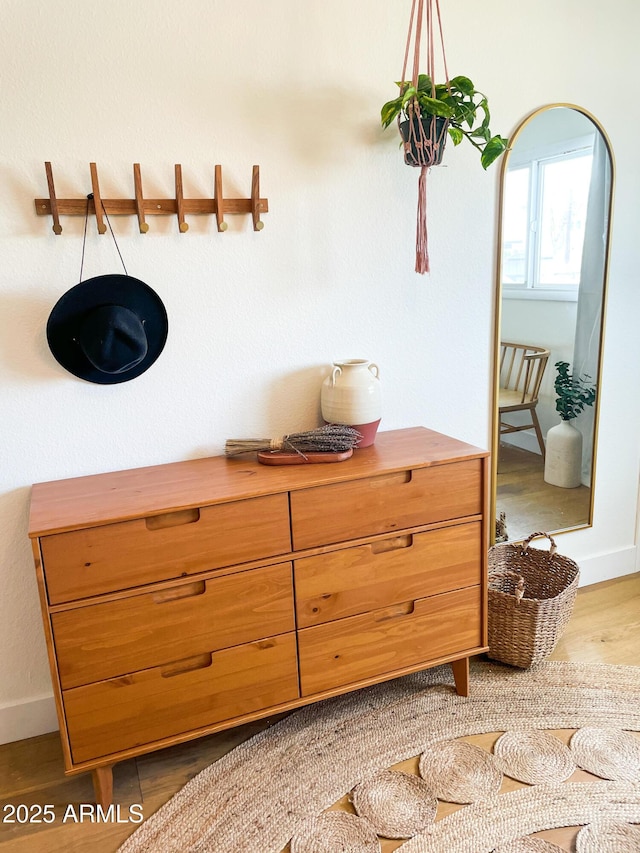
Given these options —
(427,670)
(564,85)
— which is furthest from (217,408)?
(564,85)

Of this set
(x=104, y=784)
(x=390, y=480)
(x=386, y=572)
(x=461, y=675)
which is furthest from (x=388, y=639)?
(x=104, y=784)

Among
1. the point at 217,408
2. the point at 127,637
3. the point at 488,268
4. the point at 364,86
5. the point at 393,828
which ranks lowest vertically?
the point at 393,828

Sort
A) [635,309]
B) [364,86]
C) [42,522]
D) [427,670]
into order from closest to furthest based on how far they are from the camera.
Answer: [42,522]
[364,86]
[427,670]
[635,309]

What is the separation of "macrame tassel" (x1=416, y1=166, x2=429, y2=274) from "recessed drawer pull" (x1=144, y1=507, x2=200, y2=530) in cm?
100

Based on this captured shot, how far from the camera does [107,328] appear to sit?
170cm

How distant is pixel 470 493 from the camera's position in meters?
1.94

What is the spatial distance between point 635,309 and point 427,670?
1.55 meters

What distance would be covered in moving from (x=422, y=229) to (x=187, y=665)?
140 centimetres

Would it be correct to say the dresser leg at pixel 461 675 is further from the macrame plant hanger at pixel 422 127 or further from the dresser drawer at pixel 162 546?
the macrame plant hanger at pixel 422 127

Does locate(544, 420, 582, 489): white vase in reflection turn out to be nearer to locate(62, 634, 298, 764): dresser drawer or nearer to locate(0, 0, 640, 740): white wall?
locate(0, 0, 640, 740): white wall

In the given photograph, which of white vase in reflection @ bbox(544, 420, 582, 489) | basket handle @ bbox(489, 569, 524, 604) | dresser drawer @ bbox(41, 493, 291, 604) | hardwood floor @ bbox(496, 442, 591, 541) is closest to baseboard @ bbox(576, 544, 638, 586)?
hardwood floor @ bbox(496, 442, 591, 541)

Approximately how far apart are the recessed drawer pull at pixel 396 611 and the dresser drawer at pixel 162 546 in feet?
1.20

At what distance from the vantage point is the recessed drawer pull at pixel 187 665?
168 centimetres

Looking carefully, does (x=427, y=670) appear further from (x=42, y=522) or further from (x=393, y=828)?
(x=42, y=522)
